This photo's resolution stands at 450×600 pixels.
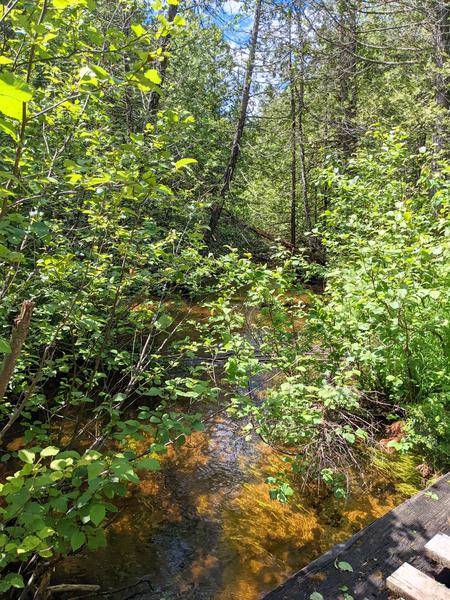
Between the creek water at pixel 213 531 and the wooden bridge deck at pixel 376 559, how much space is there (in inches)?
45.7

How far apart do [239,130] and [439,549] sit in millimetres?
11267

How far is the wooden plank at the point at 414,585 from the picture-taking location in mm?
1950

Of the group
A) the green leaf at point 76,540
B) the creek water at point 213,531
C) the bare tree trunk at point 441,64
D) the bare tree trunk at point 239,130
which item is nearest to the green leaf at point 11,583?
the green leaf at point 76,540

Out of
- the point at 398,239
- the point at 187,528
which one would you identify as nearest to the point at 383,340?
the point at 398,239

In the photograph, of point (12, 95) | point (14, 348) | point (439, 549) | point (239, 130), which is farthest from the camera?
point (239, 130)

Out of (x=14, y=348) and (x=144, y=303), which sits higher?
(x=14, y=348)

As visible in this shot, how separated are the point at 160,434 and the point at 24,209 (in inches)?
114

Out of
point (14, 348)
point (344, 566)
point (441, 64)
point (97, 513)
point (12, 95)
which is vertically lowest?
point (344, 566)

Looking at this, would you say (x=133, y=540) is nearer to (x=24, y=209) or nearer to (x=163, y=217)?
(x=24, y=209)

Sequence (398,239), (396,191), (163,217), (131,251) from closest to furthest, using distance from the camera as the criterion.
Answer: (131,251)
(398,239)
(396,191)
(163,217)

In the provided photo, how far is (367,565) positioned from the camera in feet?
7.75

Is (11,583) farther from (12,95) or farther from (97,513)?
(12,95)

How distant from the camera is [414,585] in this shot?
6.64ft

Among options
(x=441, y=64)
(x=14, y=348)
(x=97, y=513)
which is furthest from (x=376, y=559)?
(x=441, y=64)
